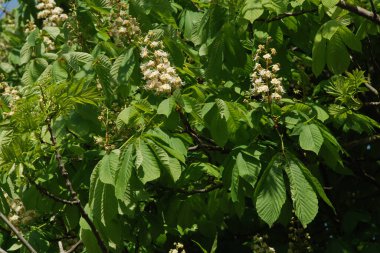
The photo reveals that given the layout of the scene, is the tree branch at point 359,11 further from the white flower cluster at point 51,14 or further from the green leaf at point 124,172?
the white flower cluster at point 51,14

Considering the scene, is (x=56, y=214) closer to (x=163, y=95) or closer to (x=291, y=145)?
(x=163, y=95)

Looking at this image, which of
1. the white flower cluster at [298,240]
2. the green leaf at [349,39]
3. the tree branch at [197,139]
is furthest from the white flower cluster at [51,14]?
the white flower cluster at [298,240]

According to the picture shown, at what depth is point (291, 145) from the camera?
290cm

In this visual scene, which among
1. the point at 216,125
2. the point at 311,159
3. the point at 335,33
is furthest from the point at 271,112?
the point at 311,159

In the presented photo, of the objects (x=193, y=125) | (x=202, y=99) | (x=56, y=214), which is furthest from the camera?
(x=56, y=214)

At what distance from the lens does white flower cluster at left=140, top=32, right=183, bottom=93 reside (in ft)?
8.18

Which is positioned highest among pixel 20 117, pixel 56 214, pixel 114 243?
pixel 20 117

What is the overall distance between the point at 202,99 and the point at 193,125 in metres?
0.24

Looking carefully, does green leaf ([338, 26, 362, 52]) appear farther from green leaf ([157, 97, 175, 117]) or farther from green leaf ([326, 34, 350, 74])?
green leaf ([157, 97, 175, 117])

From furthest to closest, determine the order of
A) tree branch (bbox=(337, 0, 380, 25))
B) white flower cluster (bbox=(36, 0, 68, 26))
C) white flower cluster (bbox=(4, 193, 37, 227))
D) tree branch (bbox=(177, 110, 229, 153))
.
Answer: white flower cluster (bbox=(36, 0, 68, 26)), white flower cluster (bbox=(4, 193, 37, 227)), tree branch (bbox=(177, 110, 229, 153)), tree branch (bbox=(337, 0, 380, 25))

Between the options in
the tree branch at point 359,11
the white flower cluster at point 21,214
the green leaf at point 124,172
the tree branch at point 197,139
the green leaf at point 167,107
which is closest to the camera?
the green leaf at point 124,172

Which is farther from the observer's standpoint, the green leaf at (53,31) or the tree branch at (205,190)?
the green leaf at (53,31)

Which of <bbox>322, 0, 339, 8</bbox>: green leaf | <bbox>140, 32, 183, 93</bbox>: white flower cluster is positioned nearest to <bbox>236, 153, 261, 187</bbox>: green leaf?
<bbox>140, 32, 183, 93</bbox>: white flower cluster

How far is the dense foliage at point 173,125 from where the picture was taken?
2314 millimetres
